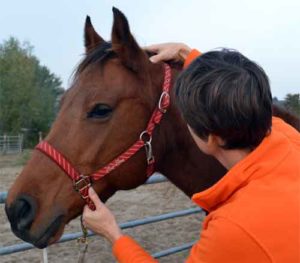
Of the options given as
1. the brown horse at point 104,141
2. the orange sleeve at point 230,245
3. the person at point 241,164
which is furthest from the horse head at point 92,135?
the orange sleeve at point 230,245

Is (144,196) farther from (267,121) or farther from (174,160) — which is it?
(267,121)

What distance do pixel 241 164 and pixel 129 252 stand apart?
48cm

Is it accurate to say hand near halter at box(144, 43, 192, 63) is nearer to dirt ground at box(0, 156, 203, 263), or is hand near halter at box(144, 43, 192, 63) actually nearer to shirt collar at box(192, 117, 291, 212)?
shirt collar at box(192, 117, 291, 212)

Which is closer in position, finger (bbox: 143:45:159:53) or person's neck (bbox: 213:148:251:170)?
person's neck (bbox: 213:148:251:170)

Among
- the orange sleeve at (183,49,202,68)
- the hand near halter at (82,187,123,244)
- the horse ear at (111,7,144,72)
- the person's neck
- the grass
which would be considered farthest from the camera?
the grass

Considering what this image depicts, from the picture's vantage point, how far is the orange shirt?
1.04 meters

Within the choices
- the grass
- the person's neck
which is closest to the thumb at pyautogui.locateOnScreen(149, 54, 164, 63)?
the person's neck

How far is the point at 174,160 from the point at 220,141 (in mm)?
836

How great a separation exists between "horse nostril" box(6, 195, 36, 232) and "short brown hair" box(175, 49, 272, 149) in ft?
2.82

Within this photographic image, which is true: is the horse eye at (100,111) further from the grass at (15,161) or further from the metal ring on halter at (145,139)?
the grass at (15,161)

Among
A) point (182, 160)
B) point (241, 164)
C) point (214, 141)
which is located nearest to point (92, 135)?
point (182, 160)

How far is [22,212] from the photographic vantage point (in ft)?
5.78

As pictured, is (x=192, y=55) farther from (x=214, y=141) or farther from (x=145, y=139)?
(x=214, y=141)

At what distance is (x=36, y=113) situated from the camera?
34.8 m
